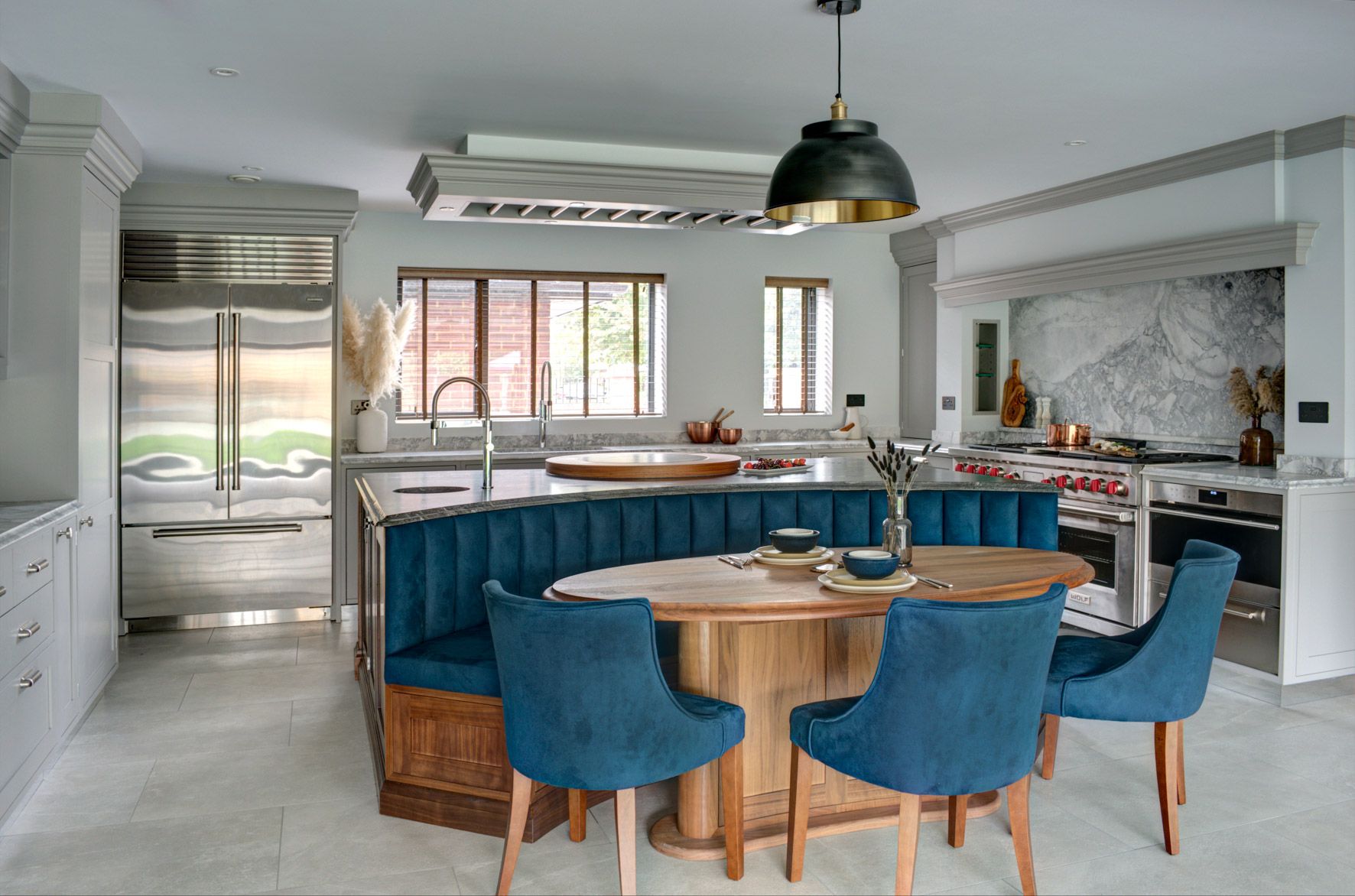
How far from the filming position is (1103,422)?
237 inches

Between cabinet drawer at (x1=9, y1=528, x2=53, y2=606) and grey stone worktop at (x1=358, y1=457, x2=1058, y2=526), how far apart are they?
108 centimetres

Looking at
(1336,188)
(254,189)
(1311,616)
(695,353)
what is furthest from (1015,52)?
(254,189)

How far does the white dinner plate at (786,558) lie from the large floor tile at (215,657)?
290 cm

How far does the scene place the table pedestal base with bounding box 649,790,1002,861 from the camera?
9.21 ft

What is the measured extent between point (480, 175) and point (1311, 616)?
4.10 m

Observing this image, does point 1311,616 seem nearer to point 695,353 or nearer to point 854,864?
point 854,864

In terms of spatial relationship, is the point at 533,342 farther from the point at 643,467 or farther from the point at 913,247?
the point at 643,467

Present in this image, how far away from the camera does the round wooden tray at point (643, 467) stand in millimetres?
3914

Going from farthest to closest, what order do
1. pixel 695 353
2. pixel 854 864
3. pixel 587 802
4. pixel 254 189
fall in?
1. pixel 695 353
2. pixel 254 189
3. pixel 587 802
4. pixel 854 864

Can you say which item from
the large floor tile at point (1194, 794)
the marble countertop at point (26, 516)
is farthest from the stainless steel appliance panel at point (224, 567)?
the large floor tile at point (1194, 794)

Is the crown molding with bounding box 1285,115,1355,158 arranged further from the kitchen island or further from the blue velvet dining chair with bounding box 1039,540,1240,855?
the blue velvet dining chair with bounding box 1039,540,1240,855

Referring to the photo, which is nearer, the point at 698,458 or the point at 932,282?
the point at 698,458

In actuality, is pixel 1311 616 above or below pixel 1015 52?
below

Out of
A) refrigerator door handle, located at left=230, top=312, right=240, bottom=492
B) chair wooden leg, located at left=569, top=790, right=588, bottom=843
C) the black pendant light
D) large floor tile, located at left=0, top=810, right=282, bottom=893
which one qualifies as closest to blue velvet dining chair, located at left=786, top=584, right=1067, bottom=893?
chair wooden leg, located at left=569, top=790, right=588, bottom=843
